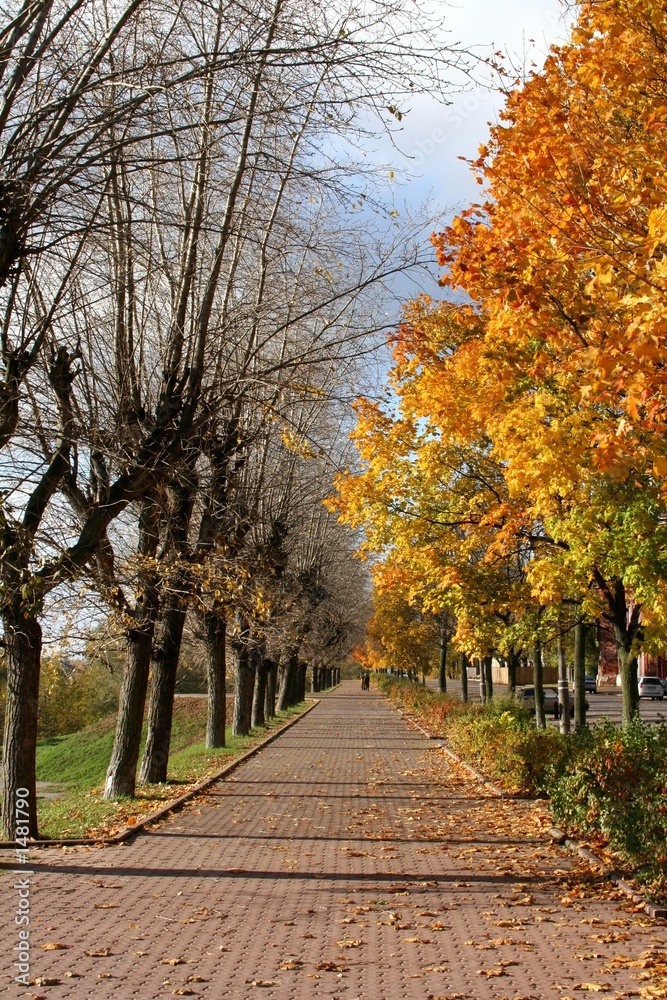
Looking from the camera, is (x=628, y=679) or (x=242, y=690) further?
(x=242, y=690)

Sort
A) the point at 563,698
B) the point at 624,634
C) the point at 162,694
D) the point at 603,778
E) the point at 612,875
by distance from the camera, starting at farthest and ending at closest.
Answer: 1. the point at 563,698
2. the point at 162,694
3. the point at 624,634
4. the point at 603,778
5. the point at 612,875

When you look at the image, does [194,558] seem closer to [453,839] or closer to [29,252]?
[453,839]

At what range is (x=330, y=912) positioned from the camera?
24.0 ft

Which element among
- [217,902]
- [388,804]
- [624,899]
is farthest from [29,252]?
[388,804]

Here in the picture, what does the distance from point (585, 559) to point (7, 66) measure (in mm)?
8436

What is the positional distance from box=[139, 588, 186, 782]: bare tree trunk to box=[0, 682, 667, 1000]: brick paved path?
328 cm

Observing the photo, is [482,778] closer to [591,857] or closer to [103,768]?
[591,857]

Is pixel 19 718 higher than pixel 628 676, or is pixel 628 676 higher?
pixel 628 676

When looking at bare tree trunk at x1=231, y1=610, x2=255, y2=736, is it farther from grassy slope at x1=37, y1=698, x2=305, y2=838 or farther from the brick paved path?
the brick paved path

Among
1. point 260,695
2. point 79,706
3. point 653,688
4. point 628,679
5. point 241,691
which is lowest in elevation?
point 79,706

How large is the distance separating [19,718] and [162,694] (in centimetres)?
612

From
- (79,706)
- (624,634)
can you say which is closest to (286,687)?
(79,706)

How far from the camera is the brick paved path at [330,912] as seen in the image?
18.4 ft

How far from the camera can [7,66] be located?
7.00 meters
